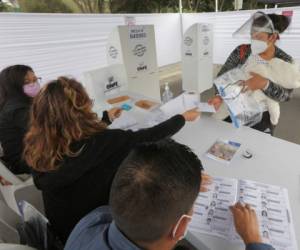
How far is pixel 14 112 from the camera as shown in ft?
4.98

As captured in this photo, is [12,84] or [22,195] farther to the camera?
[12,84]

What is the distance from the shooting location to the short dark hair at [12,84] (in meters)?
1.60

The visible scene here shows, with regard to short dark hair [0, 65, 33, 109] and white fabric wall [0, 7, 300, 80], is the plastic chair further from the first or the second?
white fabric wall [0, 7, 300, 80]

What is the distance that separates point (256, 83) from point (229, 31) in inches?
178

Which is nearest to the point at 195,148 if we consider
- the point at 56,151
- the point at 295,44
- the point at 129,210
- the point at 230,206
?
the point at 230,206

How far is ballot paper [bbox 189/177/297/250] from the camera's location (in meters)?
0.75

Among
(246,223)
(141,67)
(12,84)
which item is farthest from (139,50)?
(246,223)

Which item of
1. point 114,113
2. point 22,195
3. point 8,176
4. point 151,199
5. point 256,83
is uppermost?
point 151,199

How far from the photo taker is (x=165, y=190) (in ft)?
1.69

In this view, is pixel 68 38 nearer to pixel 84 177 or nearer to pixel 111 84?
pixel 111 84

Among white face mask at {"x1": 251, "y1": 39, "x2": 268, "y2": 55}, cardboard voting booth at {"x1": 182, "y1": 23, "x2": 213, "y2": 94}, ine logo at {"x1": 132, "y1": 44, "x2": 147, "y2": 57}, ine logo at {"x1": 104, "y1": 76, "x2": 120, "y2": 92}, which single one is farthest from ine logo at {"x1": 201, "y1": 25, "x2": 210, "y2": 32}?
white face mask at {"x1": 251, "y1": 39, "x2": 268, "y2": 55}

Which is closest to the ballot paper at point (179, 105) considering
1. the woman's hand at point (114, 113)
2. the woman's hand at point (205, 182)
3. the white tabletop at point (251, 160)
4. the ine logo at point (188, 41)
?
the white tabletop at point (251, 160)

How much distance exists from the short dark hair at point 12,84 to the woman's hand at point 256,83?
1.45 metres

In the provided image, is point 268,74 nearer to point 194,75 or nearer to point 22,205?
point 22,205
